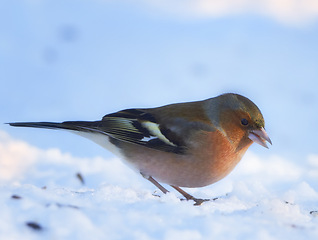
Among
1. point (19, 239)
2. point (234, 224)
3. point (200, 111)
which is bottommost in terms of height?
point (19, 239)

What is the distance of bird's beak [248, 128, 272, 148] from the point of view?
5.02m

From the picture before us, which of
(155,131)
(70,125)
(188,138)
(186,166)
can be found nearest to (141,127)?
(155,131)

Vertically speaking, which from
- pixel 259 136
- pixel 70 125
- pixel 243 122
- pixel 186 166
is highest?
pixel 243 122

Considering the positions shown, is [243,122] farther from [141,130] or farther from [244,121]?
[141,130]

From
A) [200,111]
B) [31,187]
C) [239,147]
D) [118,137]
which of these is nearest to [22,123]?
[118,137]

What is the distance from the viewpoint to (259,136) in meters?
5.07

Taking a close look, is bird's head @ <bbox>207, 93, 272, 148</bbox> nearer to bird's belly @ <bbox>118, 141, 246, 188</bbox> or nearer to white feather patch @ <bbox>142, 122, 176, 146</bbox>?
bird's belly @ <bbox>118, 141, 246, 188</bbox>

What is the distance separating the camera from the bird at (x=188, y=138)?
4.94 m

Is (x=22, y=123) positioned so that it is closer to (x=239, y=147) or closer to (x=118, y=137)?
(x=118, y=137)

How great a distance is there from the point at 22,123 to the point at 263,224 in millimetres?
3158

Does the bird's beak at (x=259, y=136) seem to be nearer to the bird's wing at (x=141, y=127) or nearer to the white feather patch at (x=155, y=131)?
the bird's wing at (x=141, y=127)

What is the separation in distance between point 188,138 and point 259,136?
785 mm

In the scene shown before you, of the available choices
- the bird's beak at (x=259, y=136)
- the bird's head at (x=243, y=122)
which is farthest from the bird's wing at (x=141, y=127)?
the bird's beak at (x=259, y=136)

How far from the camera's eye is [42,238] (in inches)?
118
